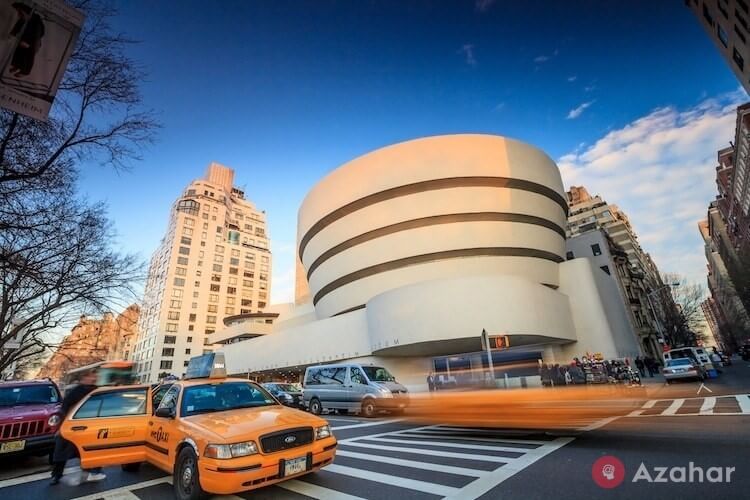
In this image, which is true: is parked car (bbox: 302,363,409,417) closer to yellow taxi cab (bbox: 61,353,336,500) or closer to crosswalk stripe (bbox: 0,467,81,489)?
yellow taxi cab (bbox: 61,353,336,500)

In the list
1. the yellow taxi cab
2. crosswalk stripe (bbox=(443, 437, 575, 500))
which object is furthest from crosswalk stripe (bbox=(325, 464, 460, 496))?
the yellow taxi cab

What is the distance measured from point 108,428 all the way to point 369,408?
929 centimetres

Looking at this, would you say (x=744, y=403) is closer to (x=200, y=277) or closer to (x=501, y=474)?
(x=501, y=474)

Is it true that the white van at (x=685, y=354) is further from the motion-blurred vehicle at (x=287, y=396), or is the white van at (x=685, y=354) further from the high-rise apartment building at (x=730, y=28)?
the motion-blurred vehicle at (x=287, y=396)

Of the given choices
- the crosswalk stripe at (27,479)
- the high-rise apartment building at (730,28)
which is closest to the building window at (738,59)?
the high-rise apartment building at (730,28)

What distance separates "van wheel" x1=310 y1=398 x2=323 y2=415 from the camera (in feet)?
51.1

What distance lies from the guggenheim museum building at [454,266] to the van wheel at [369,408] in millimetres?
15152

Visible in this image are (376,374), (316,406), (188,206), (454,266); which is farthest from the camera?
(188,206)

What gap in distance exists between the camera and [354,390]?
13922 mm

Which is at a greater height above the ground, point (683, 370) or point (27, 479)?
point (683, 370)

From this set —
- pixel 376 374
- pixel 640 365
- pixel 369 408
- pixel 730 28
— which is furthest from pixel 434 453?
pixel 730 28

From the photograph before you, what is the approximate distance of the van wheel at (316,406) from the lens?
15574 millimetres

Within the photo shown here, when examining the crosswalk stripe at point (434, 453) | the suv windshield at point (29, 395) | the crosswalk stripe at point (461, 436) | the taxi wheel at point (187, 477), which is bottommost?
the crosswalk stripe at point (461, 436)

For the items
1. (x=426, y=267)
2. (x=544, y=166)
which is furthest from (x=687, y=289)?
(x=426, y=267)
